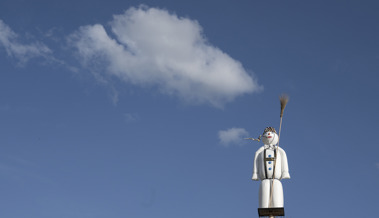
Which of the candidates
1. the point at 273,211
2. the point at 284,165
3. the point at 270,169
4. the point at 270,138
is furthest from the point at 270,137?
the point at 273,211

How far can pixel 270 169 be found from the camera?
29.1 m

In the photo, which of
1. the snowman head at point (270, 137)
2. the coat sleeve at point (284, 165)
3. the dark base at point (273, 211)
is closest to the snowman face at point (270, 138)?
the snowman head at point (270, 137)

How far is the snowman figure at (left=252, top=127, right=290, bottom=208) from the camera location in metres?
28.4

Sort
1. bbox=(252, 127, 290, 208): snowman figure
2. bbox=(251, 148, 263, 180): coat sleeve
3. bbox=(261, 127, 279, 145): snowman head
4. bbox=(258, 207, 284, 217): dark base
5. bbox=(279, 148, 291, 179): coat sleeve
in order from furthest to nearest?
bbox=(261, 127, 279, 145): snowman head < bbox=(251, 148, 263, 180): coat sleeve < bbox=(279, 148, 291, 179): coat sleeve < bbox=(252, 127, 290, 208): snowman figure < bbox=(258, 207, 284, 217): dark base

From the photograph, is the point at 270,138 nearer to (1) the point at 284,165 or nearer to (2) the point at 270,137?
(2) the point at 270,137

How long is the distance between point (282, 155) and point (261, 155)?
1.17m

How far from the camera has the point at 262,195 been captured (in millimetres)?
28578

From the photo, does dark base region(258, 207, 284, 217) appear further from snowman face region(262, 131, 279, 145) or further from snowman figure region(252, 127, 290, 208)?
snowman face region(262, 131, 279, 145)

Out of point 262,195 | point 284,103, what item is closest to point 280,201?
point 262,195

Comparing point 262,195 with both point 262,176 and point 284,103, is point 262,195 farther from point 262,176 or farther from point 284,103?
point 284,103

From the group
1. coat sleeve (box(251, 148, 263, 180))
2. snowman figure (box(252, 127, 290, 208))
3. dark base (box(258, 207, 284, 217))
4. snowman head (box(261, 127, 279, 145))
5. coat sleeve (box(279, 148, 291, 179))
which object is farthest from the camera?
snowman head (box(261, 127, 279, 145))

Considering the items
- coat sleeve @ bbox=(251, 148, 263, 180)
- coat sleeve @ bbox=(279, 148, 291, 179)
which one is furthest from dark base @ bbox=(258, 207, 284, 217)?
coat sleeve @ bbox=(251, 148, 263, 180)

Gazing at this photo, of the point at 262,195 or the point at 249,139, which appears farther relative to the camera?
the point at 249,139

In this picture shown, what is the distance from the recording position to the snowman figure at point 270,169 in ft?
93.0
